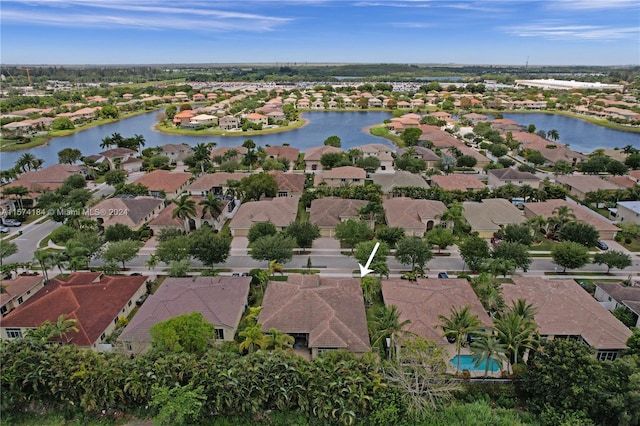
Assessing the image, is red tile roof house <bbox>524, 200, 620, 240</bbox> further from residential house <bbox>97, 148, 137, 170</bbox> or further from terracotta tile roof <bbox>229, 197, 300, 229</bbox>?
residential house <bbox>97, 148, 137, 170</bbox>

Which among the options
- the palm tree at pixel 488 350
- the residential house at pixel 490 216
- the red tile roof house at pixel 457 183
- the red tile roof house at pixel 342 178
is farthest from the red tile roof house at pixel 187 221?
the palm tree at pixel 488 350

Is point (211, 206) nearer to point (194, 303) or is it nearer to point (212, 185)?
point (212, 185)

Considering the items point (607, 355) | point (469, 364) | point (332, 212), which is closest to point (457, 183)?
point (332, 212)

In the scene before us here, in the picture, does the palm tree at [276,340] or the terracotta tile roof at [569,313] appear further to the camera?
the terracotta tile roof at [569,313]

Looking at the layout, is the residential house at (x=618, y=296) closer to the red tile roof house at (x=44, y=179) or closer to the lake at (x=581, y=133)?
the red tile roof house at (x=44, y=179)

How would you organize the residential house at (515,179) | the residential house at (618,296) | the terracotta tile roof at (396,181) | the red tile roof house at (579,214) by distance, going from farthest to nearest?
the residential house at (515,179), the terracotta tile roof at (396,181), the red tile roof house at (579,214), the residential house at (618,296)

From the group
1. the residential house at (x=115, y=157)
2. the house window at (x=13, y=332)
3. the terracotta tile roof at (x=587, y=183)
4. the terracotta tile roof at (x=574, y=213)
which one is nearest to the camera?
the house window at (x=13, y=332)
